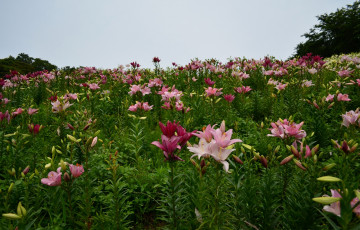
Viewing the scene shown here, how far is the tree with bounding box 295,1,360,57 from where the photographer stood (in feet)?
87.7

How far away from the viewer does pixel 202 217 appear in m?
1.80

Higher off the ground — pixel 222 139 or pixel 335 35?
pixel 335 35

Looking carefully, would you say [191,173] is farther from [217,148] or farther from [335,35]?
[335,35]

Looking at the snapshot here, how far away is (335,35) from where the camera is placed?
27.9 m

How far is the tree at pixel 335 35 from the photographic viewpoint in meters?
26.7

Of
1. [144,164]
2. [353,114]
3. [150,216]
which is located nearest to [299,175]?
[353,114]

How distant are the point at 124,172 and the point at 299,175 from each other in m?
1.92

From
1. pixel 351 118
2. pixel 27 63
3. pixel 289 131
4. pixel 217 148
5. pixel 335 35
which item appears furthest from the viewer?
pixel 335 35

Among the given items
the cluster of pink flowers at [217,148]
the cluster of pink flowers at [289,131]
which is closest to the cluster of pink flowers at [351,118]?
the cluster of pink flowers at [289,131]

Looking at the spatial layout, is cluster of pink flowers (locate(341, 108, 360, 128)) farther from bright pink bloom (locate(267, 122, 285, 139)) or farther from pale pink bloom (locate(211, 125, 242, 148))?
pale pink bloom (locate(211, 125, 242, 148))

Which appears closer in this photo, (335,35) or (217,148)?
(217,148)

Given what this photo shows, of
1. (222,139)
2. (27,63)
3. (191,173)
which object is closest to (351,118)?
(222,139)

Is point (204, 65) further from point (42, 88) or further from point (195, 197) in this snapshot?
point (195, 197)

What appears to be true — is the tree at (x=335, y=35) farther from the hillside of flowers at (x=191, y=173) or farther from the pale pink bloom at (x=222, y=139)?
the pale pink bloom at (x=222, y=139)
